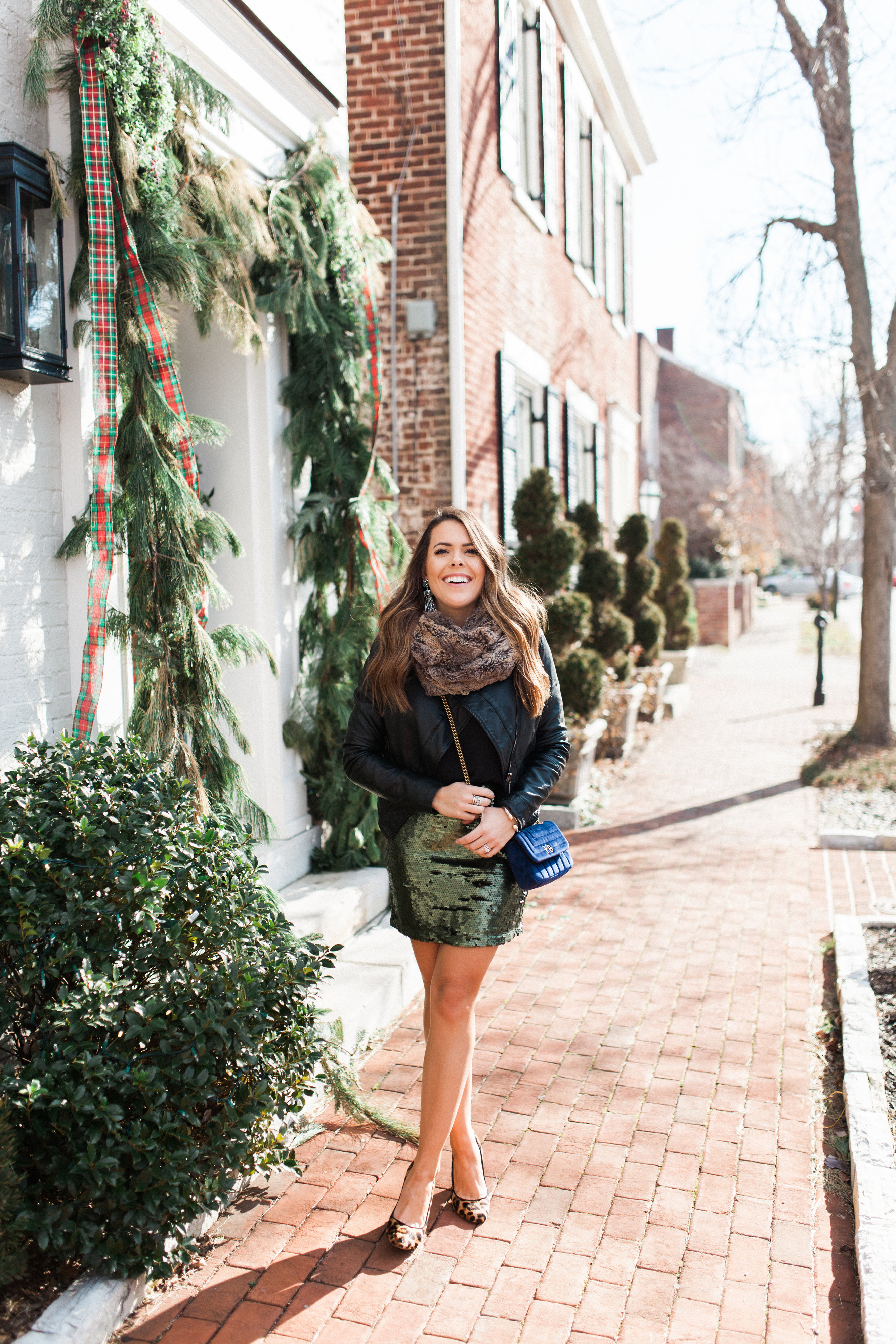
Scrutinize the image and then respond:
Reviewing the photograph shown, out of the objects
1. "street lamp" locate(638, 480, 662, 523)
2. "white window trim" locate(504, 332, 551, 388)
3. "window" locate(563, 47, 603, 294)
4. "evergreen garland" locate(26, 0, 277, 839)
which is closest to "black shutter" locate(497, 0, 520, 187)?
"white window trim" locate(504, 332, 551, 388)

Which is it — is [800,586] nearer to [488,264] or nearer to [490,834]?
[488,264]

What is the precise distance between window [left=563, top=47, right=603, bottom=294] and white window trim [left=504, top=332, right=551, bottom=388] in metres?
1.76

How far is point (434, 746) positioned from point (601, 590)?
7.64m

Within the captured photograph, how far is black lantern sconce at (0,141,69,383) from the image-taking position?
326 cm

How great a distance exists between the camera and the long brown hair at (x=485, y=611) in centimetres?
299

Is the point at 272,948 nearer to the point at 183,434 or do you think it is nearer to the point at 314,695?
the point at 183,434

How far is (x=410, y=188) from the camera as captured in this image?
7.79 meters

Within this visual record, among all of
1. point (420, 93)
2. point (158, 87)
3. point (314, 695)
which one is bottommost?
point (314, 695)

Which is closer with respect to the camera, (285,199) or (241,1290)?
(241,1290)

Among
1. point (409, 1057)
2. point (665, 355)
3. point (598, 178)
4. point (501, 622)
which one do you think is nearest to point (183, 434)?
point (501, 622)

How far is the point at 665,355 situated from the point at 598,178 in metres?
22.4

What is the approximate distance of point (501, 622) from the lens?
3016 millimetres

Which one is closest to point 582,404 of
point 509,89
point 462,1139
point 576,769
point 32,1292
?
point 509,89

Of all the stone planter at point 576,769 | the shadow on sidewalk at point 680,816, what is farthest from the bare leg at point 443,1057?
the stone planter at point 576,769
